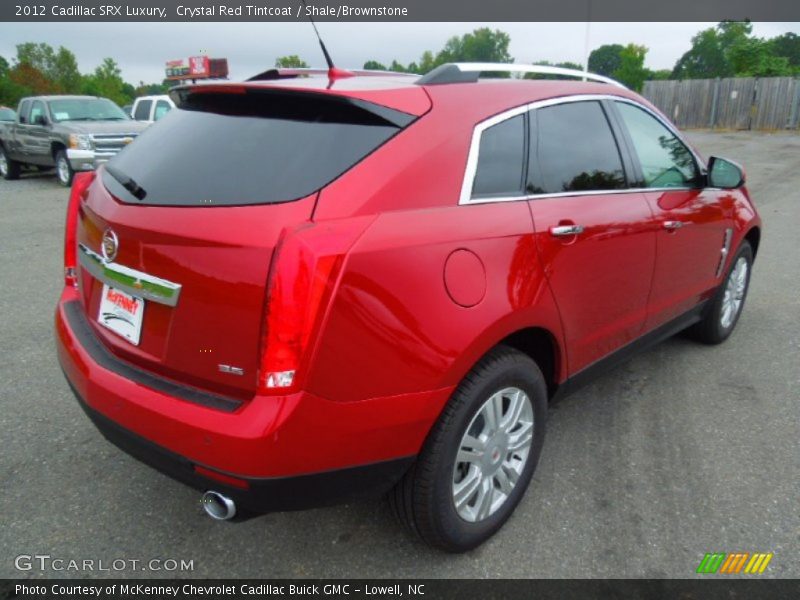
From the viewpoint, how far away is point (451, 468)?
Result: 2195 mm

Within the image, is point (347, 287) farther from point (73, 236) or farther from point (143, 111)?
point (143, 111)

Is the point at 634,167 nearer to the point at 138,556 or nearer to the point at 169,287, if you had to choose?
the point at 169,287

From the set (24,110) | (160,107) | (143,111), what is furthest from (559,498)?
(143,111)

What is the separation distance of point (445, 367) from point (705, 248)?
242 centimetres

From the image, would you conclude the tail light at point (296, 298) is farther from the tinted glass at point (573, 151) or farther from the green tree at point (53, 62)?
the green tree at point (53, 62)

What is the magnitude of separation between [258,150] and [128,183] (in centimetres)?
57

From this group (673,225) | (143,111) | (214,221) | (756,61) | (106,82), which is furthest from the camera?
(106,82)

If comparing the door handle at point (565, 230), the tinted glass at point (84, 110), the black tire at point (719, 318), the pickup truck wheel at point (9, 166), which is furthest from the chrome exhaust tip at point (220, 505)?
the pickup truck wheel at point (9, 166)

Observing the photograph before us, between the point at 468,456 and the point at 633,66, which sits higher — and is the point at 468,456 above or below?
below

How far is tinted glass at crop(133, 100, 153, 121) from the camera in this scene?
1582 centimetres

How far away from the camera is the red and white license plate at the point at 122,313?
6.98 feet

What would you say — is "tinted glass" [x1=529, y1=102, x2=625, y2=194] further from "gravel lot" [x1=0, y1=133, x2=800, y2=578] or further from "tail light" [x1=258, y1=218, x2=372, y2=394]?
"gravel lot" [x1=0, y1=133, x2=800, y2=578]

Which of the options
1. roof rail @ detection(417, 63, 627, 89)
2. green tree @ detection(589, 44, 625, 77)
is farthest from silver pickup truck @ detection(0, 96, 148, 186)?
green tree @ detection(589, 44, 625, 77)

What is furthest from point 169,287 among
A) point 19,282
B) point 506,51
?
point 506,51
